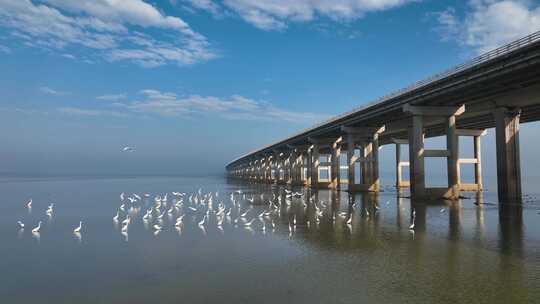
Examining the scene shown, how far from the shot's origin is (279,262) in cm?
1984

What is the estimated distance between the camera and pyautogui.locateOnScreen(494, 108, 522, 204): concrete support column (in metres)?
50.8

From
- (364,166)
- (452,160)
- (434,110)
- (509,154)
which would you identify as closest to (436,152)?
(452,160)

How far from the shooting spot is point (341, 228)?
30969 mm

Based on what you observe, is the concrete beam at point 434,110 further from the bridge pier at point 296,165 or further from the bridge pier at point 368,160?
the bridge pier at point 296,165

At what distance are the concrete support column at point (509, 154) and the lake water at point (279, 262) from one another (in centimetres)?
1824

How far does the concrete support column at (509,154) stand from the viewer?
50750 mm

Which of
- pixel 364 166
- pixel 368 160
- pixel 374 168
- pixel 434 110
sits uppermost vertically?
pixel 434 110

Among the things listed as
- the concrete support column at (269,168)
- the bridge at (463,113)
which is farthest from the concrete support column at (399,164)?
the concrete support column at (269,168)

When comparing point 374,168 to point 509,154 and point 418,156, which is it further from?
point 509,154

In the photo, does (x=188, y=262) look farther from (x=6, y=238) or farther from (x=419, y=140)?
(x=419, y=140)

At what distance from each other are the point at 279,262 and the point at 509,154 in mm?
43251

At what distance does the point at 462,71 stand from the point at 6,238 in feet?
145

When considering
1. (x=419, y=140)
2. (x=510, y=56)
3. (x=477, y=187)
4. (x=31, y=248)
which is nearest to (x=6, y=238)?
(x=31, y=248)

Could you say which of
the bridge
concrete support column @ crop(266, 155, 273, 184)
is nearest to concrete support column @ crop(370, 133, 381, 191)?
the bridge
